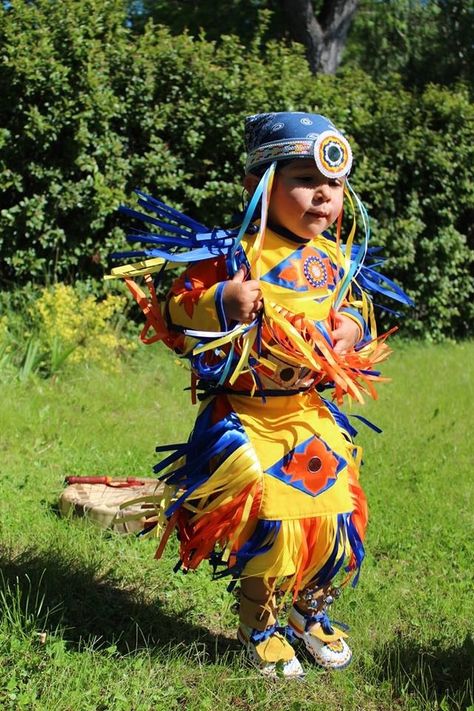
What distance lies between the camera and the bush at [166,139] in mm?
6914

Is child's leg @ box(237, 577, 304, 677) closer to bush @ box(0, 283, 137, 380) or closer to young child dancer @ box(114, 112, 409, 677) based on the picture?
young child dancer @ box(114, 112, 409, 677)

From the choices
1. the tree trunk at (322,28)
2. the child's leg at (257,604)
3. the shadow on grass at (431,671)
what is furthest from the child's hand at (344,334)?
the tree trunk at (322,28)

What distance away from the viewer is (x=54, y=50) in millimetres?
6930

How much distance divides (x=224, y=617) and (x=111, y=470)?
1.70 m

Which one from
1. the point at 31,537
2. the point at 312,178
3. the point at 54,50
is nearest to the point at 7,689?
the point at 31,537

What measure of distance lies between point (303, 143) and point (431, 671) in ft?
6.06

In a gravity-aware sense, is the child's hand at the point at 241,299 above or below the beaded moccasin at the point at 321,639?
Result: above

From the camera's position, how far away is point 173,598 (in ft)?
11.1

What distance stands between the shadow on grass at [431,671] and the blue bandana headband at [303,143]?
1691mm

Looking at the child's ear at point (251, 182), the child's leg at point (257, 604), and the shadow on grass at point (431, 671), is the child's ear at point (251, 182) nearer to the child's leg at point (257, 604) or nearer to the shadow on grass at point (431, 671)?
the child's leg at point (257, 604)

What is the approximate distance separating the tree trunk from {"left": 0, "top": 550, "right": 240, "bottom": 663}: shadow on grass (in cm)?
1134

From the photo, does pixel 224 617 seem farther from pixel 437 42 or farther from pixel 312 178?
pixel 437 42

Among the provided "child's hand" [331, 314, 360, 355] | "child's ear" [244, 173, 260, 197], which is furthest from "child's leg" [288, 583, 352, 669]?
"child's ear" [244, 173, 260, 197]

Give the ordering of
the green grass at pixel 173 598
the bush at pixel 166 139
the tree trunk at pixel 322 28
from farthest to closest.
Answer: the tree trunk at pixel 322 28 → the bush at pixel 166 139 → the green grass at pixel 173 598
